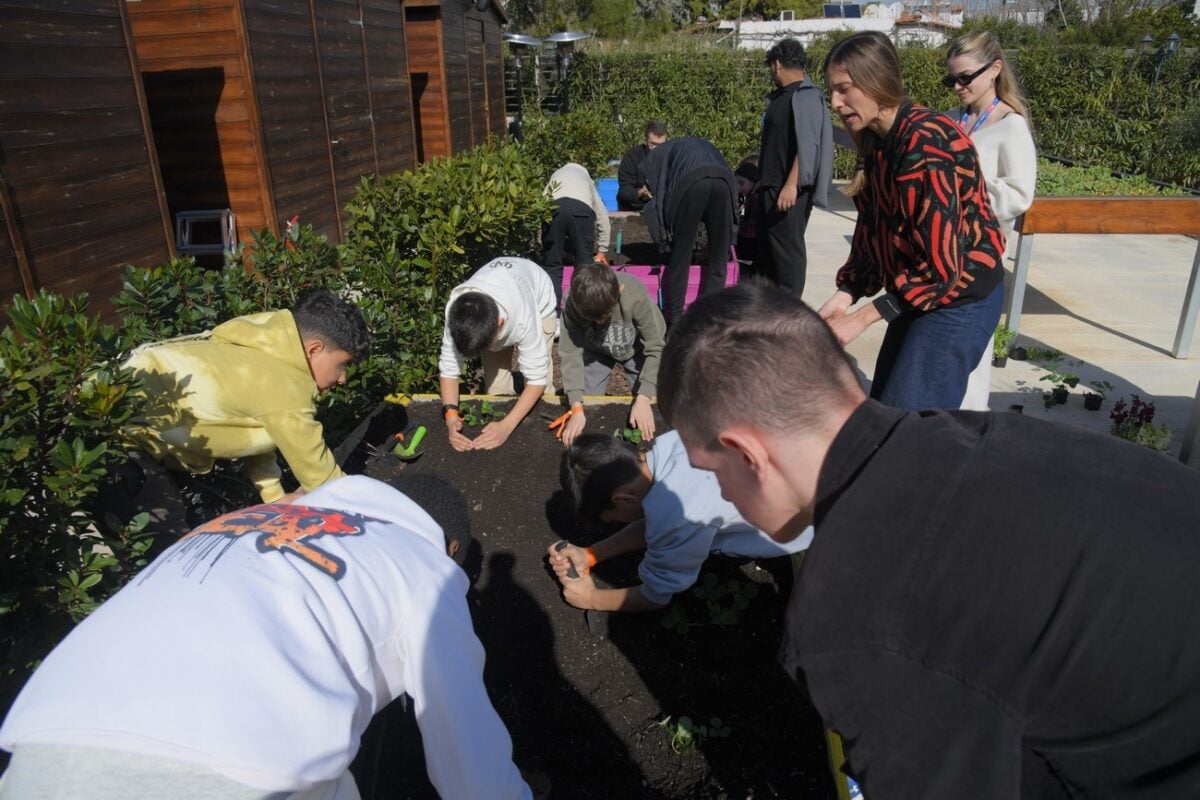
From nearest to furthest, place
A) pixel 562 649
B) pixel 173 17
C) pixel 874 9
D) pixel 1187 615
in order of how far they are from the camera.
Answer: pixel 1187 615 → pixel 562 649 → pixel 173 17 → pixel 874 9

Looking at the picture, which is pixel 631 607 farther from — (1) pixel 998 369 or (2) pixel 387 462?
(1) pixel 998 369

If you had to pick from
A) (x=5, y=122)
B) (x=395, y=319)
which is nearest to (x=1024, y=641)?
(x=395, y=319)

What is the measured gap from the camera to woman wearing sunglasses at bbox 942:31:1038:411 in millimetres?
3322

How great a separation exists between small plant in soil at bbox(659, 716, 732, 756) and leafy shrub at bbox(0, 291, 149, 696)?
63.7 inches

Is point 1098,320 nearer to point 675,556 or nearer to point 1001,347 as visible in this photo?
point 1001,347

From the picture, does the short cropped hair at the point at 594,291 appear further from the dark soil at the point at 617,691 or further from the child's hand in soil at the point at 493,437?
the dark soil at the point at 617,691

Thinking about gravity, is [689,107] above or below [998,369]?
above

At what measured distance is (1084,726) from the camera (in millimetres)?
924

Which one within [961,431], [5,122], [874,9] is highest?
[874,9]

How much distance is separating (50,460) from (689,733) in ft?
6.14

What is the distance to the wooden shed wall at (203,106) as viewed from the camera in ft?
19.3

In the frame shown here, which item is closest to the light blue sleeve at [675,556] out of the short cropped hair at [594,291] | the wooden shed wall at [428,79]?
the short cropped hair at [594,291]

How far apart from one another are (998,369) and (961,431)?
4.99 metres

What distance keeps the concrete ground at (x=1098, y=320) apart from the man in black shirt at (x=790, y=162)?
0.89 meters
